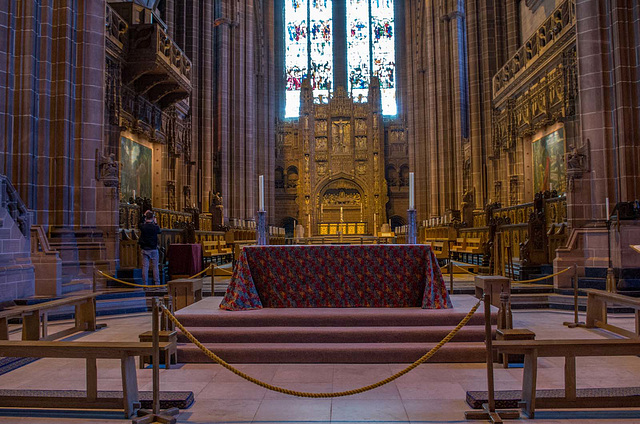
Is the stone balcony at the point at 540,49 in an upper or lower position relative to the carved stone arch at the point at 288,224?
upper

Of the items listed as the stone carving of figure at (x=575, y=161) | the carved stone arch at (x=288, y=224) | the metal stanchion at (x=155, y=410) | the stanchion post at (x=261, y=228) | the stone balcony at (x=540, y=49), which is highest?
the stone balcony at (x=540, y=49)

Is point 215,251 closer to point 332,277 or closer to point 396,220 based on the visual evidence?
point 332,277

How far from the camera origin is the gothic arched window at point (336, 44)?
117 feet

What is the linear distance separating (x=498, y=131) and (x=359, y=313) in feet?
47.0

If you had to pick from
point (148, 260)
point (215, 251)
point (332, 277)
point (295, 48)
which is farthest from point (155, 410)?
point (295, 48)

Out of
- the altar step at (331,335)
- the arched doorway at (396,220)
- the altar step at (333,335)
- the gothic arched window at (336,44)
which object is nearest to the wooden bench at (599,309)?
the altar step at (331,335)

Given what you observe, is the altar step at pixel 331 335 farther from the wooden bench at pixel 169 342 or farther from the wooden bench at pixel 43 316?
the wooden bench at pixel 43 316

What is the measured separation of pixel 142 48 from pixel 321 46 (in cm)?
2429

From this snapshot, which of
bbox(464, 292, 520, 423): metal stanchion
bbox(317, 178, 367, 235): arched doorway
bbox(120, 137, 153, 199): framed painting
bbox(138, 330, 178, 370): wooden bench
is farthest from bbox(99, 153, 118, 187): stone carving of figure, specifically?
bbox(317, 178, 367, 235): arched doorway

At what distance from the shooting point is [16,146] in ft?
30.5

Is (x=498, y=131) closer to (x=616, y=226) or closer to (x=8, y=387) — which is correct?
(x=616, y=226)

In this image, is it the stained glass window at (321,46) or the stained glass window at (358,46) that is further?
the stained glass window at (321,46)

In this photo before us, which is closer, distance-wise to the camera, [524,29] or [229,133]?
[524,29]

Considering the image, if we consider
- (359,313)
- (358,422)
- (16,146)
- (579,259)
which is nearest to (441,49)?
(579,259)
